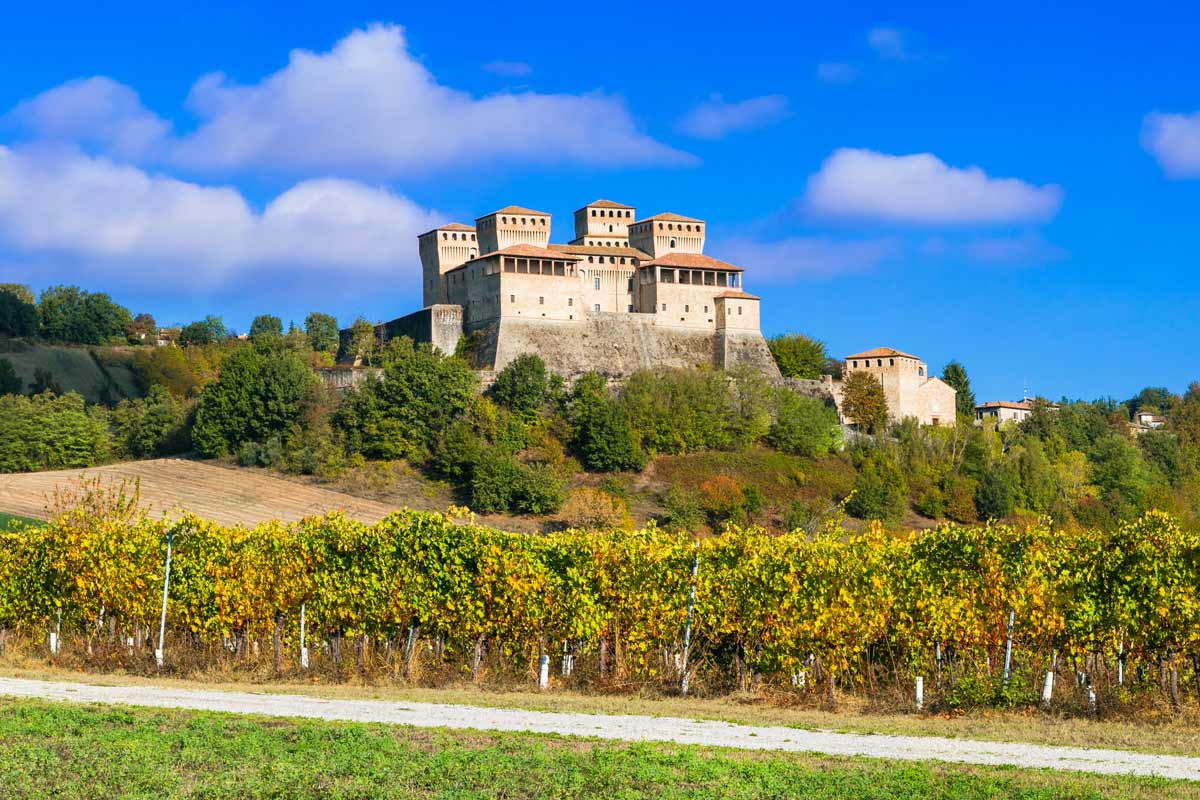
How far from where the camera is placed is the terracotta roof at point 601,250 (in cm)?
7219

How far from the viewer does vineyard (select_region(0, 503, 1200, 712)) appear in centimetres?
1994

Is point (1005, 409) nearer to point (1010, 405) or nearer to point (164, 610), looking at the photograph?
point (1010, 405)

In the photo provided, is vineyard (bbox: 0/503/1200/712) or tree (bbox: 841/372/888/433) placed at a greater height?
tree (bbox: 841/372/888/433)

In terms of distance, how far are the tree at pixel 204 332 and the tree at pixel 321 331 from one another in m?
7.89

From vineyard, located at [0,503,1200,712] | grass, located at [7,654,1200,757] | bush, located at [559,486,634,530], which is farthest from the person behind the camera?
bush, located at [559,486,634,530]

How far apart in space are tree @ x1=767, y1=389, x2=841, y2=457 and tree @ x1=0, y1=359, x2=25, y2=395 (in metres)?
46.6

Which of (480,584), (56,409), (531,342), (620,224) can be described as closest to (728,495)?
(531,342)

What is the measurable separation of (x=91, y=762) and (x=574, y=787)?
475 centimetres

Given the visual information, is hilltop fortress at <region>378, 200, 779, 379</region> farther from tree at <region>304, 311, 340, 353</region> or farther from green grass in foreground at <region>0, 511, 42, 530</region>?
tree at <region>304, 311, 340, 353</region>

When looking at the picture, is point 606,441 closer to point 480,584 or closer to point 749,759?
point 480,584

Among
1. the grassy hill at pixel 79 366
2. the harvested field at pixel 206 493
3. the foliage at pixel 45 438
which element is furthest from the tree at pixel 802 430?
the grassy hill at pixel 79 366

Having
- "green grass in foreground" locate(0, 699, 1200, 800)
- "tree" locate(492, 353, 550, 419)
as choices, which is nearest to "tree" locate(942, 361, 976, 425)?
"tree" locate(492, 353, 550, 419)

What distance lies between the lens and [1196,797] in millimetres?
12719

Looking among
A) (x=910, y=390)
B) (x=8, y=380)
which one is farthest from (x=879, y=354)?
(x=8, y=380)
